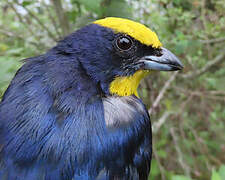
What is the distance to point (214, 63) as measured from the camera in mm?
3367

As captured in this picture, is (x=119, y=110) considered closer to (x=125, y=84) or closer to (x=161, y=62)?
(x=125, y=84)

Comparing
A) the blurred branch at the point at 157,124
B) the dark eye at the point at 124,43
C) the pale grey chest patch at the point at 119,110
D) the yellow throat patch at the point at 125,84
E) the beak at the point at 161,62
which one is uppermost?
the dark eye at the point at 124,43

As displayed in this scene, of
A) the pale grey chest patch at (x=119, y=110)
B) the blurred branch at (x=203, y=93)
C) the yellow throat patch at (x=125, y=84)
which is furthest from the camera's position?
the blurred branch at (x=203, y=93)

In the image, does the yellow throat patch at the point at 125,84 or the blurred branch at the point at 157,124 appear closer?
the yellow throat patch at the point at 125,84

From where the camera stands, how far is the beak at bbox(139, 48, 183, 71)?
1718mm

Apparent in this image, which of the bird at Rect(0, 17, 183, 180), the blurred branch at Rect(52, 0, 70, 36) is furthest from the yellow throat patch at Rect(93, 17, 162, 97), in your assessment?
the blurred branch at Rect(52, 0, 70, 36)

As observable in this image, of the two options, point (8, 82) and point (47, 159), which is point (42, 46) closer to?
point (8, 82)

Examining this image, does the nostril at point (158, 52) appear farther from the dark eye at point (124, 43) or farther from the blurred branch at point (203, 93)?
the blurred branch at point (203, 93)

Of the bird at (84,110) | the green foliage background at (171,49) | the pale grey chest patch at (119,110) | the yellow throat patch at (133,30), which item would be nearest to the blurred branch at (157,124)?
the green foliage background at (171,49)

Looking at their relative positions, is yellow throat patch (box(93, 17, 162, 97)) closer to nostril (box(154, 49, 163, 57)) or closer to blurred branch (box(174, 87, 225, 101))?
nostril (box(154, 49, 163, 57))

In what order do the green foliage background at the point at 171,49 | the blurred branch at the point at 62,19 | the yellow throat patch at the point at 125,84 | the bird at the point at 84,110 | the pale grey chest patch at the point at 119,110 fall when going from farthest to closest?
the blurred branch at the point at 62,19 → the green foliage background at the point at 171,49 → the yellow throat patch at the point at 125,84 → the pale grey chest patch at the point at 119,110 → the bird at the point at 84,110

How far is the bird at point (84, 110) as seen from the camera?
1414 millimetres

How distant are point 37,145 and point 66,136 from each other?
150 mm

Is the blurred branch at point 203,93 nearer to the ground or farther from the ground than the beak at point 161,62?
nearer to the ground
